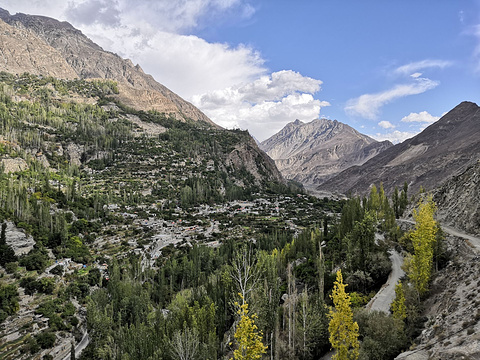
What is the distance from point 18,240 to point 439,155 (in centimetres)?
17954

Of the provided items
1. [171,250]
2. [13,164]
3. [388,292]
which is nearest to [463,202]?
[388,292]

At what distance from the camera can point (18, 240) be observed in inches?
2076

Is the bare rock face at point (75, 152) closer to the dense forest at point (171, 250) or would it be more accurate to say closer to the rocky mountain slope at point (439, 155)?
the dense forest at point (171, 250)

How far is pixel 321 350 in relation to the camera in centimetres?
2272

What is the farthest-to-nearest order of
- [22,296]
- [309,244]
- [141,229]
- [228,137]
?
[228,137] → [141,229] → [309,244] → [22,296]

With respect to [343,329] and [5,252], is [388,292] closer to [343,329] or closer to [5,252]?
[343,329]

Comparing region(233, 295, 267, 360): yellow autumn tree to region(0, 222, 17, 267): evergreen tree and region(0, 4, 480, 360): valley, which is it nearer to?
region(0, 4, 480, 360): valley

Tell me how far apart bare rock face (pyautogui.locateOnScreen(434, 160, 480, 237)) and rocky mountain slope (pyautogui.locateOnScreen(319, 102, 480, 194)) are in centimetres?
8614

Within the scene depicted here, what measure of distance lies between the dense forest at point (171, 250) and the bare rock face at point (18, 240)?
76 cm

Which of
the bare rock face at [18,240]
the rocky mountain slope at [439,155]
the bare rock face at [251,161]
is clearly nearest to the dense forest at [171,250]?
the bare rock face at [18,240]

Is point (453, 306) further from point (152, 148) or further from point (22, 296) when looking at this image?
point (152, 148)

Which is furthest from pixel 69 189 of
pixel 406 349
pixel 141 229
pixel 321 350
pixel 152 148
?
pixel 406 349

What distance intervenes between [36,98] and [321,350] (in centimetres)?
19303

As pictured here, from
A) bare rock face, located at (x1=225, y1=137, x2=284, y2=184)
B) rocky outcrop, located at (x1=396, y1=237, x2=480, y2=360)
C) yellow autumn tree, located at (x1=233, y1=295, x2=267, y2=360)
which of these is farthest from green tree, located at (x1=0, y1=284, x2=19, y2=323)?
bare rock face, located at (x1=225, y1=137, x2=284, y2=184)
